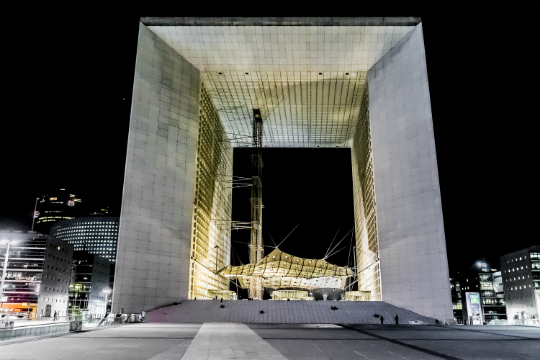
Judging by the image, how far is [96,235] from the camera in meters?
166

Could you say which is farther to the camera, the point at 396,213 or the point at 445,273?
the point at 396,213

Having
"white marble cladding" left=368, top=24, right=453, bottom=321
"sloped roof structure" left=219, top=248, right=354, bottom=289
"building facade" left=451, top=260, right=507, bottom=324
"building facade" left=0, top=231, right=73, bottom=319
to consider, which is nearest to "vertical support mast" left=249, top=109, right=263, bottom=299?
"sloped roof structure" left=219, top=248, right=354, bottom=289

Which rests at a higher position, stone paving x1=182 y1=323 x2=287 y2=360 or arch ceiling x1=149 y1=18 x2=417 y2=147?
arch ceiling x1=149 y1=18 x2=417 y2=147

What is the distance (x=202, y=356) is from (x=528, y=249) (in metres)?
108

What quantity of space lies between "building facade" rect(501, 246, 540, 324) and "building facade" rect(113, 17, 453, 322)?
73.3 meters

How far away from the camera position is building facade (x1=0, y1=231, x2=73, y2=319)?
91.8m

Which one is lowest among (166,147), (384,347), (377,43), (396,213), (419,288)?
(384,347)

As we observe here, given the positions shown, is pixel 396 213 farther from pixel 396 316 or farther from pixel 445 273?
pixel 396 316

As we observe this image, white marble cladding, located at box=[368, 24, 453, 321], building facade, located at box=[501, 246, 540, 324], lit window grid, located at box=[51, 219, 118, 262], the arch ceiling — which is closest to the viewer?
white marble cladding, located at box=[368, 24, 453, 321]

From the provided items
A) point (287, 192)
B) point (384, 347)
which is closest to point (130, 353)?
point (384, 347)

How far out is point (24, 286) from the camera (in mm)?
93625

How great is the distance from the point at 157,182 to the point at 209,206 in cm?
997

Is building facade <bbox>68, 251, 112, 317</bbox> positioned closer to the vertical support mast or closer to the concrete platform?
the vertical support mast

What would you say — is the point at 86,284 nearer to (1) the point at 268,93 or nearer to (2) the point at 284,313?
(1) the point at 268,93
